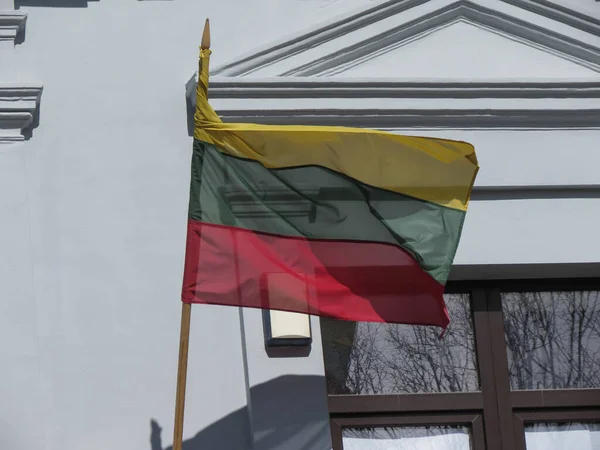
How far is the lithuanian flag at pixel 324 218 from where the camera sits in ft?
20.2

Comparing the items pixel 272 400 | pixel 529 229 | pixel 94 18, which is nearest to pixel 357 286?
pixel 272 400

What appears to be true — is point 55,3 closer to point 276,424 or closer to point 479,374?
point 276,424

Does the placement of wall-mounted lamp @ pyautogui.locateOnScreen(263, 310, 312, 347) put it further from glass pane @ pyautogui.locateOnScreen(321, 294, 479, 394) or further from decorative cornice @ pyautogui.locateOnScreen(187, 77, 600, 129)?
decorative cornice @ pyautogui.locateOnScreen(187, 77, 600, 129)

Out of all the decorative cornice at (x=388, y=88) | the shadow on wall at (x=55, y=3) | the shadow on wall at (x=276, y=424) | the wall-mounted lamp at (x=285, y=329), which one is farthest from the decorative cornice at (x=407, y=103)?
the shadow on wall at (x=276, y=424)

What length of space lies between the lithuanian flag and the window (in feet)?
2.75

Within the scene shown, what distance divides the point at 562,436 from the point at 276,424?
4.72ft

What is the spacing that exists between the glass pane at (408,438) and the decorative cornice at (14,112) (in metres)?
2.01

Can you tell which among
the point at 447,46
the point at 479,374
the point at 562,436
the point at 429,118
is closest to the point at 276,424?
the point at 479,374

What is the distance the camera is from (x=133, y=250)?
6797 millimetres

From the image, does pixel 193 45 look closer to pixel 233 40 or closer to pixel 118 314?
pixel 233 40

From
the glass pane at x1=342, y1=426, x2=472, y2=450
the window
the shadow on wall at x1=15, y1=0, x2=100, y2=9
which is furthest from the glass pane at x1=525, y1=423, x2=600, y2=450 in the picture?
the shadow on wall at x1=15, y1=0, x2=100, y2=9

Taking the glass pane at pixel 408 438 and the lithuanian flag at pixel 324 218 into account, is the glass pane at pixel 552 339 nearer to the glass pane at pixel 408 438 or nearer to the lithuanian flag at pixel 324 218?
the glass pane at pixel 408 438

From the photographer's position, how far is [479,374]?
282 inches

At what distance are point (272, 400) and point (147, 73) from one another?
5.39 feet
